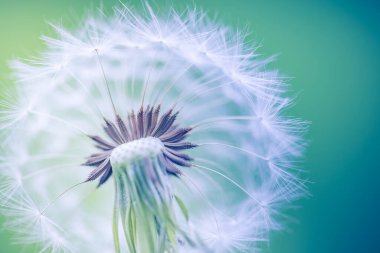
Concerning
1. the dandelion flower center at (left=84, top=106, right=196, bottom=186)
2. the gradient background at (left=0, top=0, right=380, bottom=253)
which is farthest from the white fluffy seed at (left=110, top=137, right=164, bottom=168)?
the gradient background at (left=0, top=0, right=380, bottom=253)

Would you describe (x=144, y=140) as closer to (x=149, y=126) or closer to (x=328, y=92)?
(x=149, y=126)

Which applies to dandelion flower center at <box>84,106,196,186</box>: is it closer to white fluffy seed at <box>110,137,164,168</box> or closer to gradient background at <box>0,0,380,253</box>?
white fluffy seed at <box>110,137,164,168</box>

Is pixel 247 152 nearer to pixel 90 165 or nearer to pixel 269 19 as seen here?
A: pixel 90 165

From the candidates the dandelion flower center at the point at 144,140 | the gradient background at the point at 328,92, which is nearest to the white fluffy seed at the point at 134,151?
the dandelion flower center at the point at 144,140

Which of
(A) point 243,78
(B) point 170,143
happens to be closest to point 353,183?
(A) point 243,78

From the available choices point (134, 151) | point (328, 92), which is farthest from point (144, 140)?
point (328, 92)

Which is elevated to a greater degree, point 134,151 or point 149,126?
point 149,126

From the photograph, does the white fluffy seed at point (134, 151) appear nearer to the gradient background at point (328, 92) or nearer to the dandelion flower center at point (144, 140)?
the dandelion flower center at point (144, 140)
